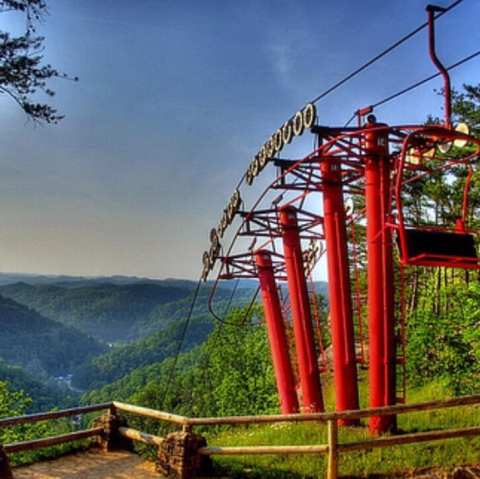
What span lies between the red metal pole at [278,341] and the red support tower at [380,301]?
18.1 ft

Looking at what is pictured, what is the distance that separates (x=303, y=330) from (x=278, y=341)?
2213 millimetres

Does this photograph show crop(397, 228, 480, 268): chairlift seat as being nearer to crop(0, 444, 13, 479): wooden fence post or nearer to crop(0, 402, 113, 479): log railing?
crop(0, 444, 13, 479): wooden fence post

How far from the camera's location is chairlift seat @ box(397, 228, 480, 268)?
21.5 ft

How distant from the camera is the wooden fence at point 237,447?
6859 millimetres

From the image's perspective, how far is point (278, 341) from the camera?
15062 mm

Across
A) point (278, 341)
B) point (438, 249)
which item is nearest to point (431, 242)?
point (438, 249)

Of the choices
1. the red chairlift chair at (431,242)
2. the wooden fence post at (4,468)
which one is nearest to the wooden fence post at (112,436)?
the wooden fence post at (4,468)

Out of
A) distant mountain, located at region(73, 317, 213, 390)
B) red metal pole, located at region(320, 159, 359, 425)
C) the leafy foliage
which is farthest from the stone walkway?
distant mountain, located at region(73, 317, 213, 390)

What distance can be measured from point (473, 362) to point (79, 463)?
11.9 meters

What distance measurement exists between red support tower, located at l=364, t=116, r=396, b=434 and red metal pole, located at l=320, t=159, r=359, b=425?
710 mm

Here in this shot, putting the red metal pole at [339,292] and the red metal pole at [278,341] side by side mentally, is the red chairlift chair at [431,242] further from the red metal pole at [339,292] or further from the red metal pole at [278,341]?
the red metal pole at [278,341]

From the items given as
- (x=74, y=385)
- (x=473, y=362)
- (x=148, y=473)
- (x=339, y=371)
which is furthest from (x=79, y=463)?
(x=74, y=385)

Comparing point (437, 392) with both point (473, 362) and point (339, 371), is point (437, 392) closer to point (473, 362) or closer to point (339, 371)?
point (473, 362)

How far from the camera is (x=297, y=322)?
1309 cm
